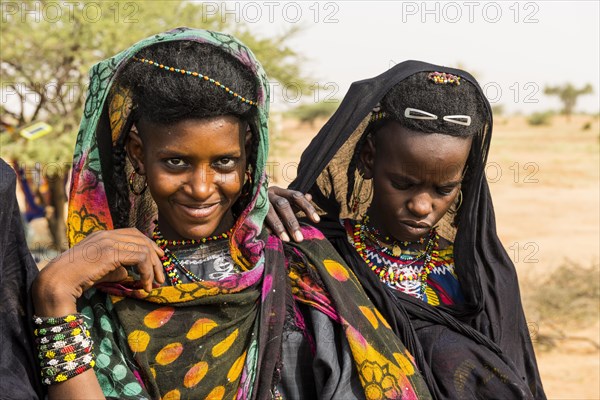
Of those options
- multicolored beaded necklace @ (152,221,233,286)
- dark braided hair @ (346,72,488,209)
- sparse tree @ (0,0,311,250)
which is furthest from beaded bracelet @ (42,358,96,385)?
sparse tree @ (0,0,311,250)

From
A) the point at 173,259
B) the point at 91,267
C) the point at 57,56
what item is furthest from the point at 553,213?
the point at 91,267

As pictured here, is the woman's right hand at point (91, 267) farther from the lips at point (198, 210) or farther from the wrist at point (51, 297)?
the lips at point (198, 210)

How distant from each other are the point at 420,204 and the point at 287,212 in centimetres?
43

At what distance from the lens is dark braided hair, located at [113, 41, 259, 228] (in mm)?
2045

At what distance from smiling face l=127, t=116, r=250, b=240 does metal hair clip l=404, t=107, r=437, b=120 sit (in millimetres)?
586

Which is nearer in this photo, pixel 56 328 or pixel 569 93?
pixel 56 328

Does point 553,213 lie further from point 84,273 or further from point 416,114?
point 84,273

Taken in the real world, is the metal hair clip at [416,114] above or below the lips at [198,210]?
above

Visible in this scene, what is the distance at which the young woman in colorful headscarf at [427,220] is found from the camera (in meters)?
2.42

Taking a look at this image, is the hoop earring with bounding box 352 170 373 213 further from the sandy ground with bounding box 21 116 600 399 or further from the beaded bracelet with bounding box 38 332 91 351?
the beaded bracelet with bounding box 38 332 91 351

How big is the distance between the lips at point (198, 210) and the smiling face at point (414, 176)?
0.65 m

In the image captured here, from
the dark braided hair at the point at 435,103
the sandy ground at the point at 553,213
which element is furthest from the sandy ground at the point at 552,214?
the dark braided hair at the point at 435,103

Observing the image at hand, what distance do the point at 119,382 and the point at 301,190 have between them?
970 mm

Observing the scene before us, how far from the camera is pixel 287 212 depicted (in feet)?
7.88
